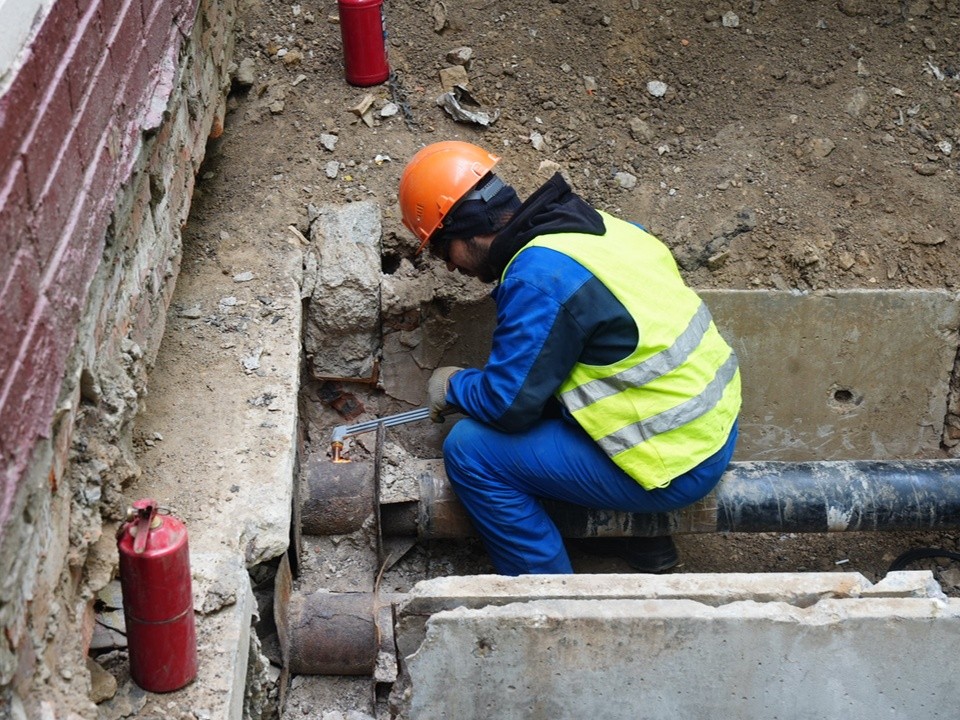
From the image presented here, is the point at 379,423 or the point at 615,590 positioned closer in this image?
the point at 615,590

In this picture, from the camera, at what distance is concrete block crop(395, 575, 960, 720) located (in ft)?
10.8

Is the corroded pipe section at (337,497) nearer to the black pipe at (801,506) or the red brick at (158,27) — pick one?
the black pipe at (801,506)

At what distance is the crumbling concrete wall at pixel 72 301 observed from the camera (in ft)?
7.06

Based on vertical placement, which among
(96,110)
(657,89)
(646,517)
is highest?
(96,110)

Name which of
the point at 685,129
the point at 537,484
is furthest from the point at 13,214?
the point at 685,129

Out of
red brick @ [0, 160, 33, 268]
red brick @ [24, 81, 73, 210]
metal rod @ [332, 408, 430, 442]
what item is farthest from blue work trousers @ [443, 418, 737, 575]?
A: red brick @ [0, 160, 33, 268]

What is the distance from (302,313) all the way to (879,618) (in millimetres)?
2459

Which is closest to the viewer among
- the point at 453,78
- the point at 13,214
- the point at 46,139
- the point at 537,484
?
the point at 13,214

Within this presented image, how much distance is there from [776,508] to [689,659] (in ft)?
3.04

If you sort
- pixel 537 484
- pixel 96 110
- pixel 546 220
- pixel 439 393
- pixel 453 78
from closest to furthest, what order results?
pixel 96 110 < pixel 546 220 < pixel 537 484 < pixel 439 393 < pixel 453 78

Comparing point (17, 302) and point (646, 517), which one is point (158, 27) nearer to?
point (17, 302)

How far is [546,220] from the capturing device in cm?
381

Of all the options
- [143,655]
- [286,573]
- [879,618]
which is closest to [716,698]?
[879,618]

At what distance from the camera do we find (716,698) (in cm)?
341
